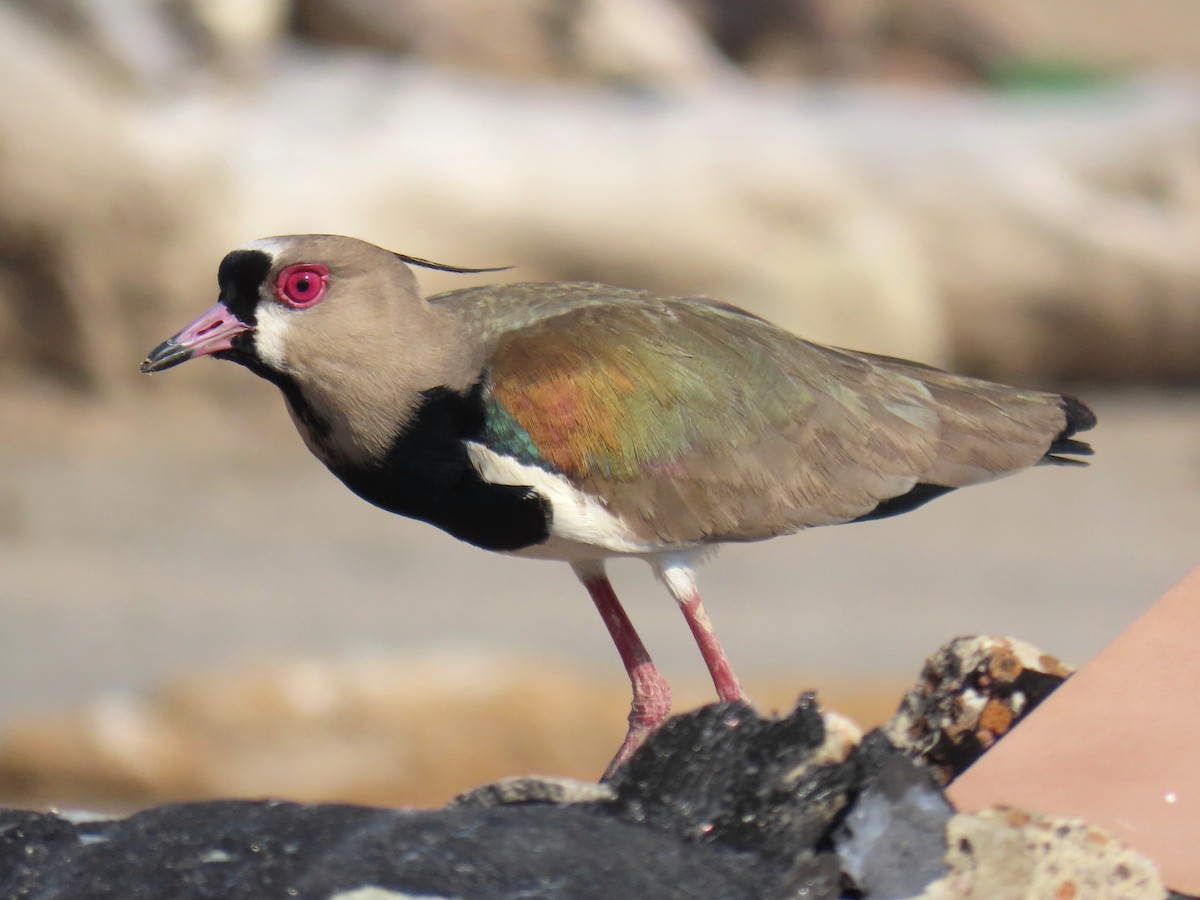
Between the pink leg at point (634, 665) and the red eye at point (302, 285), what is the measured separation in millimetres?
761

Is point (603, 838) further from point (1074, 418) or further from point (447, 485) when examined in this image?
point (1074, 418)

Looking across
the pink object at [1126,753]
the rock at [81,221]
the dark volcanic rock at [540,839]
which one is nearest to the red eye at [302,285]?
the dark volcanic rock at [540,839]

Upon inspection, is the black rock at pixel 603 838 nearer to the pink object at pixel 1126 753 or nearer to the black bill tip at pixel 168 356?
the pink object at pixel 1126 753

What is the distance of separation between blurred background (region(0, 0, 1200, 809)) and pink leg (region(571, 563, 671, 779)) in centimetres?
313

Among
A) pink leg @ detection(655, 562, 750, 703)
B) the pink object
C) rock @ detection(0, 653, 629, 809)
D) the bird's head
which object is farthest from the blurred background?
the pink object

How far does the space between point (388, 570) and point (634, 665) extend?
21.5 feet

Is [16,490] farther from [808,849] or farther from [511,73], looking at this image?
[808,849]

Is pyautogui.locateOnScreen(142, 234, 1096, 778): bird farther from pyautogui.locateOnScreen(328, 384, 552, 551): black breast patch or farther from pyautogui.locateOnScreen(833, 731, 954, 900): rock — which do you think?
pyautogui.locateOnScreen(833, 731, 954, 900): rock

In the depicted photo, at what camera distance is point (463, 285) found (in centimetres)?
1094

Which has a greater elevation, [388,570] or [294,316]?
[388,570]

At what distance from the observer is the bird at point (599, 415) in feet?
10.2

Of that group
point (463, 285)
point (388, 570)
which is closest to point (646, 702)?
point (388, 570)

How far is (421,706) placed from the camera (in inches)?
270

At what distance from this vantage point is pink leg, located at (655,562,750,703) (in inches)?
130
